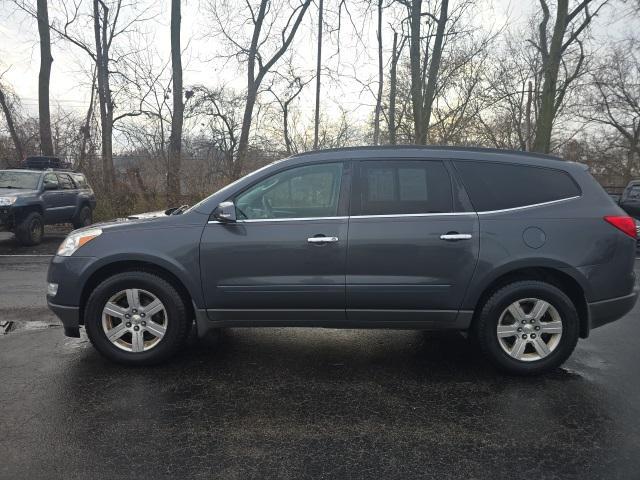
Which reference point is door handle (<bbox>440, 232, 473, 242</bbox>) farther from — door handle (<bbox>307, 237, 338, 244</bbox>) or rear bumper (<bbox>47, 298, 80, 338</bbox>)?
rear bumper (<bbox>47, 298, 80, 338</bbox>)

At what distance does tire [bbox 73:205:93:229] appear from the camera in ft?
40.8

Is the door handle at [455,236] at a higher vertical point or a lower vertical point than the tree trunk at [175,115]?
lower

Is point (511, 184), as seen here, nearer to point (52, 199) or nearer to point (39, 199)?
point (39, 199)

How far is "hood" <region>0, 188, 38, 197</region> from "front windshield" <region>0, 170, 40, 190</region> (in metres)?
0.19

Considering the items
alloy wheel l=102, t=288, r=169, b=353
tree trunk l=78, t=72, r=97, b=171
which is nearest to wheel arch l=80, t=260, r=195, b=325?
alloy wheel l=102, t=288, r=169, b=353

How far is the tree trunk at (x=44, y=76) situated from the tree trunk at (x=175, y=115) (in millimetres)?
4264

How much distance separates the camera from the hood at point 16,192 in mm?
10172

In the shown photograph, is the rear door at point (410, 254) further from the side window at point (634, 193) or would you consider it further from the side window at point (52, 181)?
the side window at point (52, 181)

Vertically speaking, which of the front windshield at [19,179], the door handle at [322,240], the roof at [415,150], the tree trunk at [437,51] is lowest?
the door handle at [322,240]

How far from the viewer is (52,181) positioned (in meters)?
11.5

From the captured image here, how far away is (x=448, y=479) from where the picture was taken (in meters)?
2.41

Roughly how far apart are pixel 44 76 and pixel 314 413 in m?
18.4

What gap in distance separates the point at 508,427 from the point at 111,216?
46.1 feet

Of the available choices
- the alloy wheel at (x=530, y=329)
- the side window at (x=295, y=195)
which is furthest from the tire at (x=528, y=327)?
the side window at (x=295, y=195)
